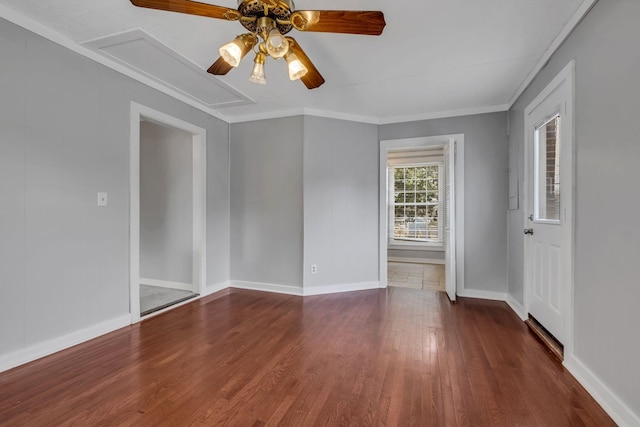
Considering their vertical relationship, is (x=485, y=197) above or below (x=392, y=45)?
below

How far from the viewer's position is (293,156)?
12.9 feet

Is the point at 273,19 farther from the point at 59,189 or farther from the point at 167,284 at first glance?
the point at 167,284

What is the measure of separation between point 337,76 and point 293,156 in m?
1.30

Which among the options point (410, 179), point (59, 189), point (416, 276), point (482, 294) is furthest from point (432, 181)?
point (59, 189)

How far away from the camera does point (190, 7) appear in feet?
4.89

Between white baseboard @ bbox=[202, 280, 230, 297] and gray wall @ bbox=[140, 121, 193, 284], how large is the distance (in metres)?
0.31

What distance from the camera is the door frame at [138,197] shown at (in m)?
2.85

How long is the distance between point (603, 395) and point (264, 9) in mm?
2783

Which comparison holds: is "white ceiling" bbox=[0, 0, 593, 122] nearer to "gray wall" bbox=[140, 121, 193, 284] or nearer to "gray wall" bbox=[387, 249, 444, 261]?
"gray wall" bbox=[140, 121, 193, 284]

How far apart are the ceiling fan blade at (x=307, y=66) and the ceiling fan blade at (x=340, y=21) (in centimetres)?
17

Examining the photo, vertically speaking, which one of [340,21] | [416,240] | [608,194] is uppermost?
[340,21]

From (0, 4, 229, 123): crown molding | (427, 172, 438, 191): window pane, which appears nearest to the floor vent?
(427, 172, 438, 191): window pane

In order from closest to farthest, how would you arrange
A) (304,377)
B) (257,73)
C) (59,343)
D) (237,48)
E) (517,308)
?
(237,48)
(257,73)
(304,377)
(59,343)
(517,308)

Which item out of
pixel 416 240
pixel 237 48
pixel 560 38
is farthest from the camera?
pixel 416 240
